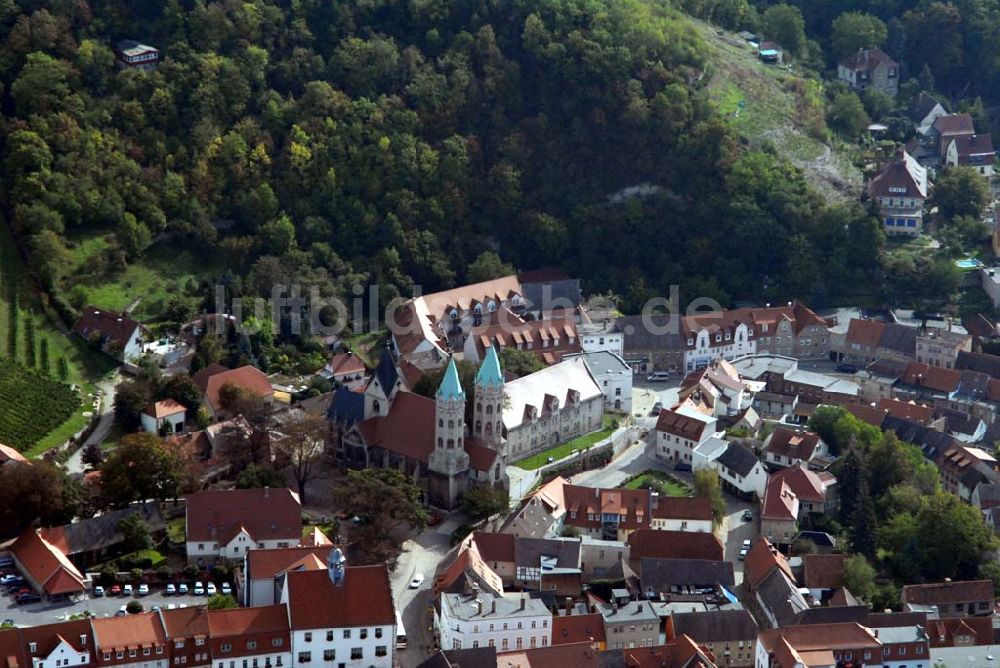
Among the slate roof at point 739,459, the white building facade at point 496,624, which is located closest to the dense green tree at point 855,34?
the slate roof at point 739,459

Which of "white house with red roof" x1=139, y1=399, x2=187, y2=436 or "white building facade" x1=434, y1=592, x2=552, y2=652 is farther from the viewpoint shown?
"white house with red roof" x1=139, y1=399, x2=187, y2=436

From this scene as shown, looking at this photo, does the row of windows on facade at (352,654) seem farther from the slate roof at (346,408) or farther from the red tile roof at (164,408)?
the red tile roof at (164,408)

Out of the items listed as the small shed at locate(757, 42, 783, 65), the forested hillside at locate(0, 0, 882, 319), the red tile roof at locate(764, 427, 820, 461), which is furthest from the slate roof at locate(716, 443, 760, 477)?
the small shed at locate(757, 42, 783, 65)

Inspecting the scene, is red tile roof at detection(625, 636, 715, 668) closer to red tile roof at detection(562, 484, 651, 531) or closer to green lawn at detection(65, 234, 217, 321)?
red tile roof at detection(562, 484, 651, 531)

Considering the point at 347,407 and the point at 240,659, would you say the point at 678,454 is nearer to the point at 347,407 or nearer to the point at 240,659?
the point at 347,407

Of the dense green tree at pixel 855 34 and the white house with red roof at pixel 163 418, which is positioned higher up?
the dense green tree at pixel 855 34

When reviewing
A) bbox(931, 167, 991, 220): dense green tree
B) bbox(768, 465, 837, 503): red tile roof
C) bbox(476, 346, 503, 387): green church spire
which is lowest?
bbox(768, 465, 837, 503): red tile roof

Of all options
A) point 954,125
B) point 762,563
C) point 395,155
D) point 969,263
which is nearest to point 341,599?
point 762,563
